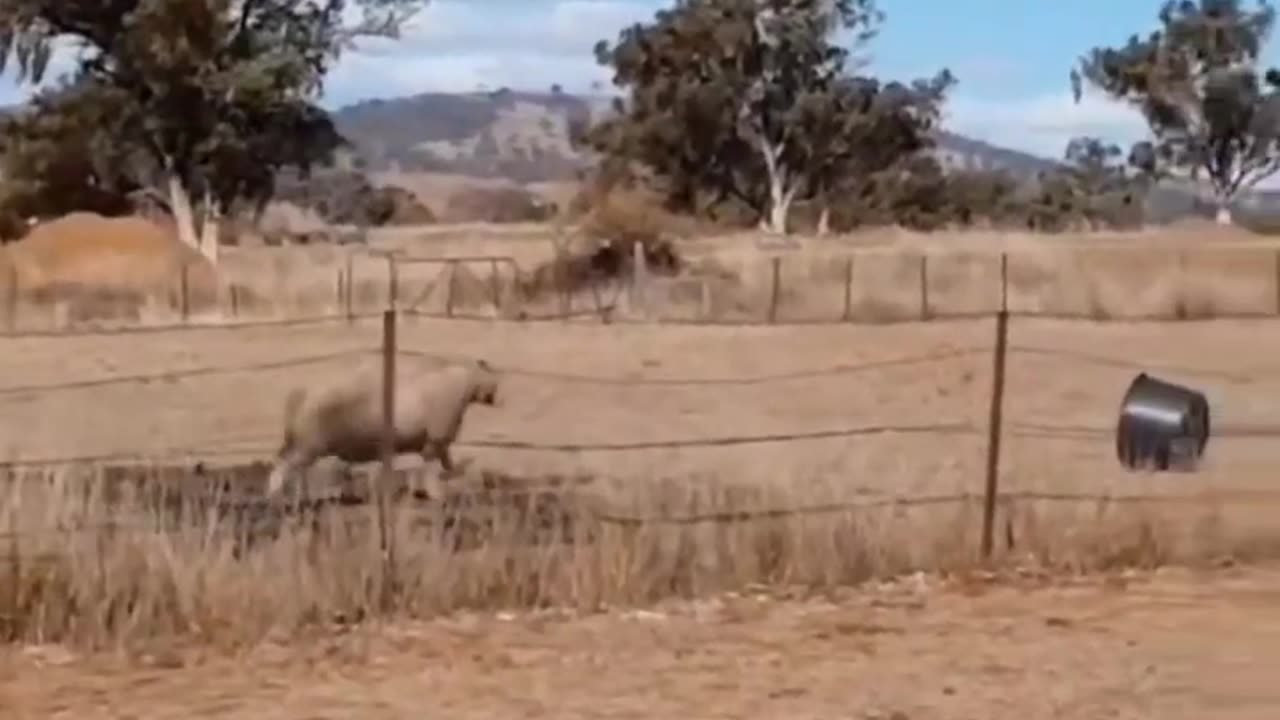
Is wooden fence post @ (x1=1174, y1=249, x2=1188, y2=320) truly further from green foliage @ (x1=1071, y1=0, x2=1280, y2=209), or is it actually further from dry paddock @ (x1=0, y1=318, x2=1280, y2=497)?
green foliage @ (x1=1071, y1=0, x2=1280, y2=209)

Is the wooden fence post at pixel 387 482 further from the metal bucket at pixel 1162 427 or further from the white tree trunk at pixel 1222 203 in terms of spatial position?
the white tree trunk at pixel 1222 203

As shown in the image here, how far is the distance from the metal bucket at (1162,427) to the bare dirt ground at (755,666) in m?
3.74

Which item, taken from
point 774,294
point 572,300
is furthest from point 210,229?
point 774,294

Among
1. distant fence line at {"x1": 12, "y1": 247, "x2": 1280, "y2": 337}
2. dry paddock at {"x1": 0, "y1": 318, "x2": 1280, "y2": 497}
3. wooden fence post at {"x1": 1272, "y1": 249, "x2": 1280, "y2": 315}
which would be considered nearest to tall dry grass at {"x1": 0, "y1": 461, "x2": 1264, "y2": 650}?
dry paddock at {"x1": 0, "y1": 318, "x2": 1280, "y2": 497}

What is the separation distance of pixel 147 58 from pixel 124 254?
14.5m

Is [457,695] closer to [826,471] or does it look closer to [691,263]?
[826,471]

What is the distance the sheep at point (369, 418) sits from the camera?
1538cm

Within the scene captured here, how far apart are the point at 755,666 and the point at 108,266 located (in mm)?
27295

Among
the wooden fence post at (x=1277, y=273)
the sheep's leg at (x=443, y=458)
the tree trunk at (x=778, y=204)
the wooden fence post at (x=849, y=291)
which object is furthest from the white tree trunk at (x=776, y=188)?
the sheep's leg at (x=443, y=458)

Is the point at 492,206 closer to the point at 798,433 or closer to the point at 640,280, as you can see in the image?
the point at 640,280

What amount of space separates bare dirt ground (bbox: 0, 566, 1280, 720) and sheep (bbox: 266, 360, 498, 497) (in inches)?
177

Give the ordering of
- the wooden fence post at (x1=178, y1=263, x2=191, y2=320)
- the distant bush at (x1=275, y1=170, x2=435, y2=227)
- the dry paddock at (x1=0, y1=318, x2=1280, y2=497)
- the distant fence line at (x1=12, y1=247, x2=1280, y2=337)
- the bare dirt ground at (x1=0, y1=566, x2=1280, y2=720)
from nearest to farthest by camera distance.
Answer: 1. the bare dirt ground at (x1=0, y1=566, x2=1280, y2=720)
2. the dry paddock at (x1=0, y1=318, x2=1280, y2=497)
3. the distant fence line at (x1=12, y1=247, x2=1280, y2=337)
4. the wooden fence post at (x1=178, y1=263, x2=191, y2=320)
5. the distant bush at (x1=275, y1=170, x2=435, y2=227)

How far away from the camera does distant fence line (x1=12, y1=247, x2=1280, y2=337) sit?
101 feet

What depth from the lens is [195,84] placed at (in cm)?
Answer: 4981
